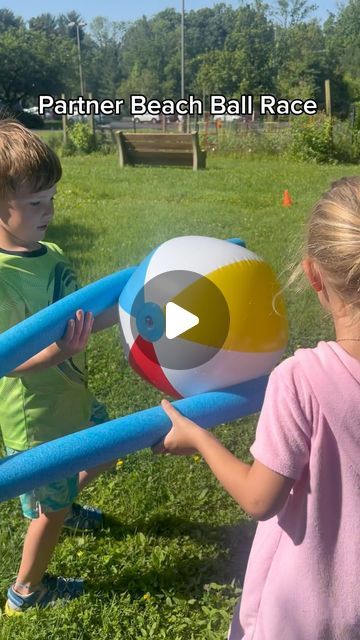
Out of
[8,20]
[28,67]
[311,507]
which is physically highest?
[8,20]

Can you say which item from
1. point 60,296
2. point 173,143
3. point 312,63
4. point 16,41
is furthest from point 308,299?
point 16,41

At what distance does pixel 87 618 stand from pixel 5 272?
137 centimetres

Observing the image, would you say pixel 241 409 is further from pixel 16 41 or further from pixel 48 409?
pixel 16 41

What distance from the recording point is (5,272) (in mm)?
2307

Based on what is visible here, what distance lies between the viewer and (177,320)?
1.93m

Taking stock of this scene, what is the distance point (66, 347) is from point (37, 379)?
30 cm

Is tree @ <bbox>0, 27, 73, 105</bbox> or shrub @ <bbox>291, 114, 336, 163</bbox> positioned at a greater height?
tree @ <bbox>0, 27, 73, 105</bbox>

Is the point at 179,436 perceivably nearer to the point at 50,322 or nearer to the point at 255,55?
the point at 50,322

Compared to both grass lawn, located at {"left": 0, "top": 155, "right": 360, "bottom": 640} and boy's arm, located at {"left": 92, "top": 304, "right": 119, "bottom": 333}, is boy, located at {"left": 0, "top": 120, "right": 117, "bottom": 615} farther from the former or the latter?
grass lawn, located at {"left": 0, "top": 155, "right": 360, "bottom": 640}

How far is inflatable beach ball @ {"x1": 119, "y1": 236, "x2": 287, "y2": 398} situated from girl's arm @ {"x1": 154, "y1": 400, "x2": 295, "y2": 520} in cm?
29

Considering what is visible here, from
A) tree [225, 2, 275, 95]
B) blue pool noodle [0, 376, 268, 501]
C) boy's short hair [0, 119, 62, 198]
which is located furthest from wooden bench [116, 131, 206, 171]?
tree [225, 2, 275, 95]

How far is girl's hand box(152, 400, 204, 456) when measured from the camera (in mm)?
1650

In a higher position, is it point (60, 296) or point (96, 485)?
point (60, 296)

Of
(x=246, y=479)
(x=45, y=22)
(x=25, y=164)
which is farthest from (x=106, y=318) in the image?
(x=45, y=22)
